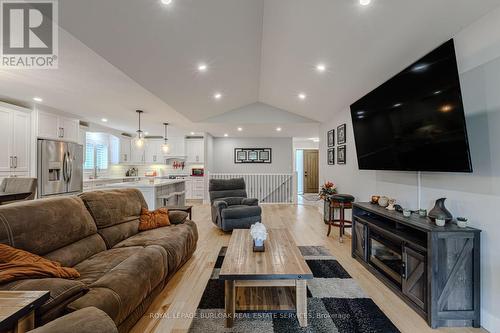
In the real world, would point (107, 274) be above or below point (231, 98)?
below

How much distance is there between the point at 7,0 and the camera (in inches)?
74.2

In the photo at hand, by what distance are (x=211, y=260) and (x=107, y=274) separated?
153 centimetres

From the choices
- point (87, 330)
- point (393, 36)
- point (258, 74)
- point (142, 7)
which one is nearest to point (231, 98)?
point (258, 74)

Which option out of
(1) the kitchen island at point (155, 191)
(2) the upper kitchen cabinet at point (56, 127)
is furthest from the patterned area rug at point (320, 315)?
(2) the upper kitchen cabinet at point (56, 127)

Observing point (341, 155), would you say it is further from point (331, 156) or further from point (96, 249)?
point (96, 249)

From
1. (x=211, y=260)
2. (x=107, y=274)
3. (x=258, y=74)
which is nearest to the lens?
(x=107, y=274)

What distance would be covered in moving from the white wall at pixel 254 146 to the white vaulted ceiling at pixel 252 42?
413 centimetres

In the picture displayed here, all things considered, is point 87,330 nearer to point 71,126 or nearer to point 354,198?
point 354,198

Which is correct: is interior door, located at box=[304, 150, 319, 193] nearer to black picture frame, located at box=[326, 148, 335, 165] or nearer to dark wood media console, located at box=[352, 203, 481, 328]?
black picture frame, located at box=[326, 148, 335, 165]

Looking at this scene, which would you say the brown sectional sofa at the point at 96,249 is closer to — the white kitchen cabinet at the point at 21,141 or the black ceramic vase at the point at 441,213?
the black ceramic vase at the point at 441,213

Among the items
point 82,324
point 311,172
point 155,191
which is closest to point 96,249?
point 82,324

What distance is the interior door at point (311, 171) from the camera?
33.1 feet

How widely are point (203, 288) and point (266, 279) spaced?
3.11 ft

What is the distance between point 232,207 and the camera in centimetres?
429
